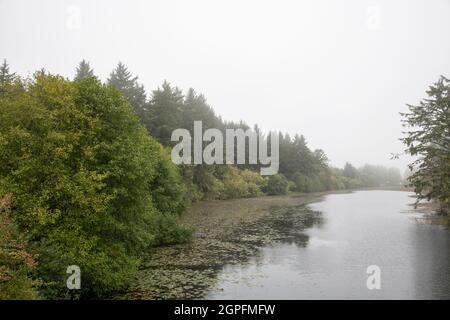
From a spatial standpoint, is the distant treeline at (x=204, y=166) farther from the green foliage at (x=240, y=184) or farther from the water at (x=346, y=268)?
the water at (x=346, y=268)

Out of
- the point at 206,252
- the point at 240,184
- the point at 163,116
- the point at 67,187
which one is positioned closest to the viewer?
the point at 67,187

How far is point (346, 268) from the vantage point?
21.9 metres

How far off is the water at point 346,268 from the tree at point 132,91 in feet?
122

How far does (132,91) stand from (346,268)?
165 ft

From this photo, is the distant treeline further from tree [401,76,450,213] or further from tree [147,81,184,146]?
tree [401,76,450,213]

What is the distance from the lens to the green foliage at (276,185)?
96938 mm

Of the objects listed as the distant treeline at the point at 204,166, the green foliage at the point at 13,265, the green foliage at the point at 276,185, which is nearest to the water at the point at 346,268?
the green foliage at the point at 13,265

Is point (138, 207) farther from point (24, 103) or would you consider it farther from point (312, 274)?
point (312, 274)

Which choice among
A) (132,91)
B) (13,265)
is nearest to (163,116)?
(132,91)

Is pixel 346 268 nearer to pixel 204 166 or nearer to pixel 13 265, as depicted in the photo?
pixel 13 265

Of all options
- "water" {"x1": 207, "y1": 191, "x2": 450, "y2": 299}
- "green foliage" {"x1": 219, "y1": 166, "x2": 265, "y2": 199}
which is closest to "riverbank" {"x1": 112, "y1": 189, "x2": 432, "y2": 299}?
"water" {"x1": 207, "y1": 191, "x2": 450, "y2": 299}

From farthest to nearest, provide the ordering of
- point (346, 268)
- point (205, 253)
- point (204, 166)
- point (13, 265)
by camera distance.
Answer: point (204, 166) → point (205, 253) → point (346, 268) → point (13, 265)
